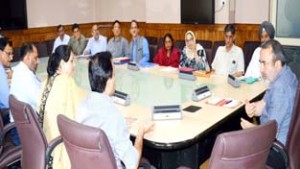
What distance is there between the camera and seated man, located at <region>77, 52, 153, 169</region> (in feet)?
5.85

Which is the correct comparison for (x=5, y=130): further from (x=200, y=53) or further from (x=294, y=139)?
(x=200, y=53)

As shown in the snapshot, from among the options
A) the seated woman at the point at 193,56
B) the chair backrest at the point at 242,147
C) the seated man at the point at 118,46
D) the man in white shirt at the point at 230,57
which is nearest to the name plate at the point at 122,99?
the chair backrest at the point at 242,147

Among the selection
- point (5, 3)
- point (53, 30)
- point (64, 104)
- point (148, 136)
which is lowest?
point (148, 136)

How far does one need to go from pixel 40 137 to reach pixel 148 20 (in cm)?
587

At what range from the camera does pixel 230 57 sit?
14.1 ft

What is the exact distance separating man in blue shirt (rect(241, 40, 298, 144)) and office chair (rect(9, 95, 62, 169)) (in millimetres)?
1259

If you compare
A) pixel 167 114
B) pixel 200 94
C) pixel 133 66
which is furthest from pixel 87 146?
pixel 133 66

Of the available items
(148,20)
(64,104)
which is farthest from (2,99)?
(148,20)

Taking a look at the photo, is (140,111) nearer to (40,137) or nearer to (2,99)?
(40,137)

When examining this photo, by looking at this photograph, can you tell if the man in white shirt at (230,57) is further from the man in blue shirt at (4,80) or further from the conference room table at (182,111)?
the man in blue shirt at (4,80)

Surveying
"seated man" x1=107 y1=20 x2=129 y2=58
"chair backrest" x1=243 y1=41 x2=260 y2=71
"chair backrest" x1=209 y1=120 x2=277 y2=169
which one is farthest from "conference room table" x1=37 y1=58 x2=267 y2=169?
"chair backrest" x1=243 y1=41 x2=260 y2=71

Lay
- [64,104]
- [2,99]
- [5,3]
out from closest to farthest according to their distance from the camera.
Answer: [64,104] < [2,99] < [5,3]

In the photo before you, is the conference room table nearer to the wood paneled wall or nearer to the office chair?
the office chair

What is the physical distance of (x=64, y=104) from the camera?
2.24 metres
